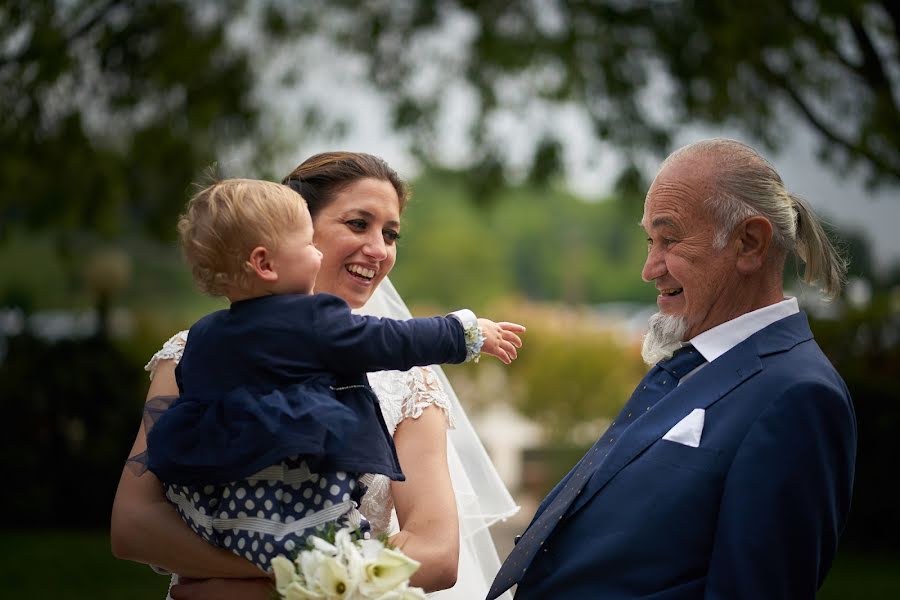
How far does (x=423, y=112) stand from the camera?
31.6 feet

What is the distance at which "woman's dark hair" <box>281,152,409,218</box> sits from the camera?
127 inches

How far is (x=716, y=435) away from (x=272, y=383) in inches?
42.2

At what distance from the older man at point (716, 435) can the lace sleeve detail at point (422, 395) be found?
1.34ft

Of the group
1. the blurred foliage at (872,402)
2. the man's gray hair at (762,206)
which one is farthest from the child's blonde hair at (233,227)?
the blurred foliage at (872,402)

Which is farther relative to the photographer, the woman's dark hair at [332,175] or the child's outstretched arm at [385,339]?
the woman's dark hair at [332,175]

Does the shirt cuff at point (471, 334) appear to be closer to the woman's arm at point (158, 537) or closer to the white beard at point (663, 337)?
the white beard at point (663, 337)

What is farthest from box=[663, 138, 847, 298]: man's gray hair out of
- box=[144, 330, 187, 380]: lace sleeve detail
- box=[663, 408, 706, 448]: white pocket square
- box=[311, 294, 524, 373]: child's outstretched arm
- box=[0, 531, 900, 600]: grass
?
box=[0, 531, 900, 600]: grass

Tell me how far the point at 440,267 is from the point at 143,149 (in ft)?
181

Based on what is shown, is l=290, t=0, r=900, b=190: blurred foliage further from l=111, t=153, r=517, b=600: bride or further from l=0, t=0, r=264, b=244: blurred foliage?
l=111, t=153, r=517, b=600: bride

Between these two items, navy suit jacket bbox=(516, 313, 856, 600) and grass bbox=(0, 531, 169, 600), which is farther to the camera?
grass bbox=(0, 531, 169, 600)

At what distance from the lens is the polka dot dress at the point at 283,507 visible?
8.36ft

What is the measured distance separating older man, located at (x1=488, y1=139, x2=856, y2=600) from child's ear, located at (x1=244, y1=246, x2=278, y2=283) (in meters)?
0.97

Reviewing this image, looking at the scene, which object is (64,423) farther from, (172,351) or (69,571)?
(172,351)

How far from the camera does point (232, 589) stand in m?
2.79
